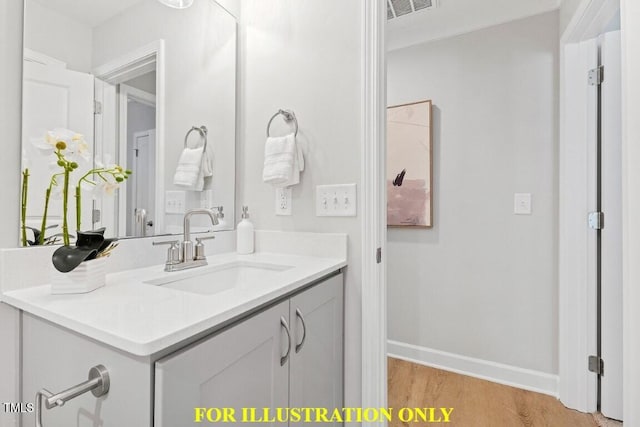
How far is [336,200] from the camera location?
1.33 meters

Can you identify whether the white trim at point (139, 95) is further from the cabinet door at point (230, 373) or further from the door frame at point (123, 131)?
the cabinet door at point (230, 373)

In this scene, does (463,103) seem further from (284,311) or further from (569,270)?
(284,311)

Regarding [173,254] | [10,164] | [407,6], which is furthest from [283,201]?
[407,6]

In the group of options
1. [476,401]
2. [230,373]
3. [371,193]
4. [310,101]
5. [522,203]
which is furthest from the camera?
[522,203]

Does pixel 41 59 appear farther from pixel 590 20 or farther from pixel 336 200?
pixel 590 20

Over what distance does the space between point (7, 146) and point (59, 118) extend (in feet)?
0.49

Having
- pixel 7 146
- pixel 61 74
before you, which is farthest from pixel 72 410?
pixel 61 74

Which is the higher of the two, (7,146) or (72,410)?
(7,146)

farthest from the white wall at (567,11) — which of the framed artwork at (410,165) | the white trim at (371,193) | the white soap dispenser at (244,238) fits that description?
the white soap dispenser at (244,238)

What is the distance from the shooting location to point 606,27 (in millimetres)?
1632

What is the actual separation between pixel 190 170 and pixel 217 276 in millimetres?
468

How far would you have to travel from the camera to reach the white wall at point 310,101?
1.30 meters

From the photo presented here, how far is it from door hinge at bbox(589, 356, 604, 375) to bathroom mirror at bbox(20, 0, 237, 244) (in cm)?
198

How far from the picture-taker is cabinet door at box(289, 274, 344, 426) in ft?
3.11
